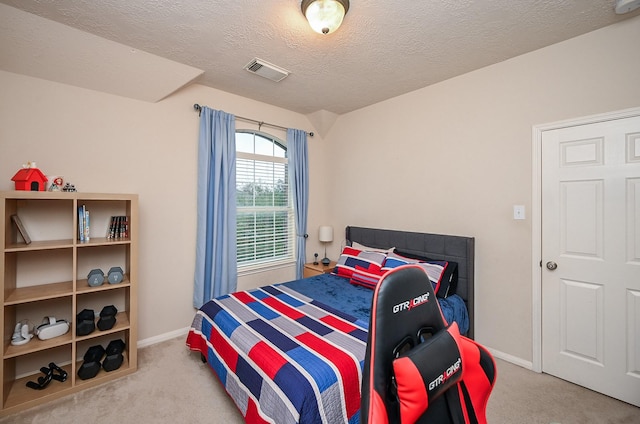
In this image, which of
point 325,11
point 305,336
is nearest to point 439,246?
point 305,336

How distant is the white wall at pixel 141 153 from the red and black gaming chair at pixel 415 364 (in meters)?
2.75

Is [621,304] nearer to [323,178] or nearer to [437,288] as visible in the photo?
[437,288]

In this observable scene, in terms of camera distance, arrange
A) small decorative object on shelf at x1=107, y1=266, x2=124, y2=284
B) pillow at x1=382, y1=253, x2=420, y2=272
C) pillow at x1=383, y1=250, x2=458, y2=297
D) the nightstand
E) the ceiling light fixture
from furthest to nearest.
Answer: the nightstand, pillow at x1=382, y1=253, x2=420, y2=272, pillow at x1=383, y1=250, x2=458, y2=297, small decorative object on shelf at x1=107, y1=266, x2=124, y2=284, the ceiling light fixture

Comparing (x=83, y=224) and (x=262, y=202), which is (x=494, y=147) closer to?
(x=262, y=202)

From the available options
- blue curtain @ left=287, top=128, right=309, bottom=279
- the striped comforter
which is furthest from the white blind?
the striped comforter

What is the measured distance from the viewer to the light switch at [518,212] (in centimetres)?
249

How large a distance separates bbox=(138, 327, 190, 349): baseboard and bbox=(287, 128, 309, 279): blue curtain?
1.55 meters

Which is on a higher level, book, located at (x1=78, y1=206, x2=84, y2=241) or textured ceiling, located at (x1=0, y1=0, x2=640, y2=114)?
textured ceiling, located at (x1=0, y1=0, x2=640, y2=114)

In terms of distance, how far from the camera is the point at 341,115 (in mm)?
4125

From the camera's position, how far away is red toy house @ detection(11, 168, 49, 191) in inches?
81.0

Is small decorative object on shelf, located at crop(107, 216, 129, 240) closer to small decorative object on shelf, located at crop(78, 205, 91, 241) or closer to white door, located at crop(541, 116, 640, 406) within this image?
small decorative object on shelf, located at crop(78, 205, 91, 241)

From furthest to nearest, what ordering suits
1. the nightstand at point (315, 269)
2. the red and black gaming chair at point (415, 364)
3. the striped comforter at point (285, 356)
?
the nightstand at point (315, 269), the striped comforter at point (285, 356), the red and black gaming chair at point (415, 364)

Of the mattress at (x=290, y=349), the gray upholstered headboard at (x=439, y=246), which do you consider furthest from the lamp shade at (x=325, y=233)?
the mattress at (x=290, y=349)

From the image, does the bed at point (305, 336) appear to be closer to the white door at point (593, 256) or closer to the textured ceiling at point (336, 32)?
the white door at point (593, 256)
